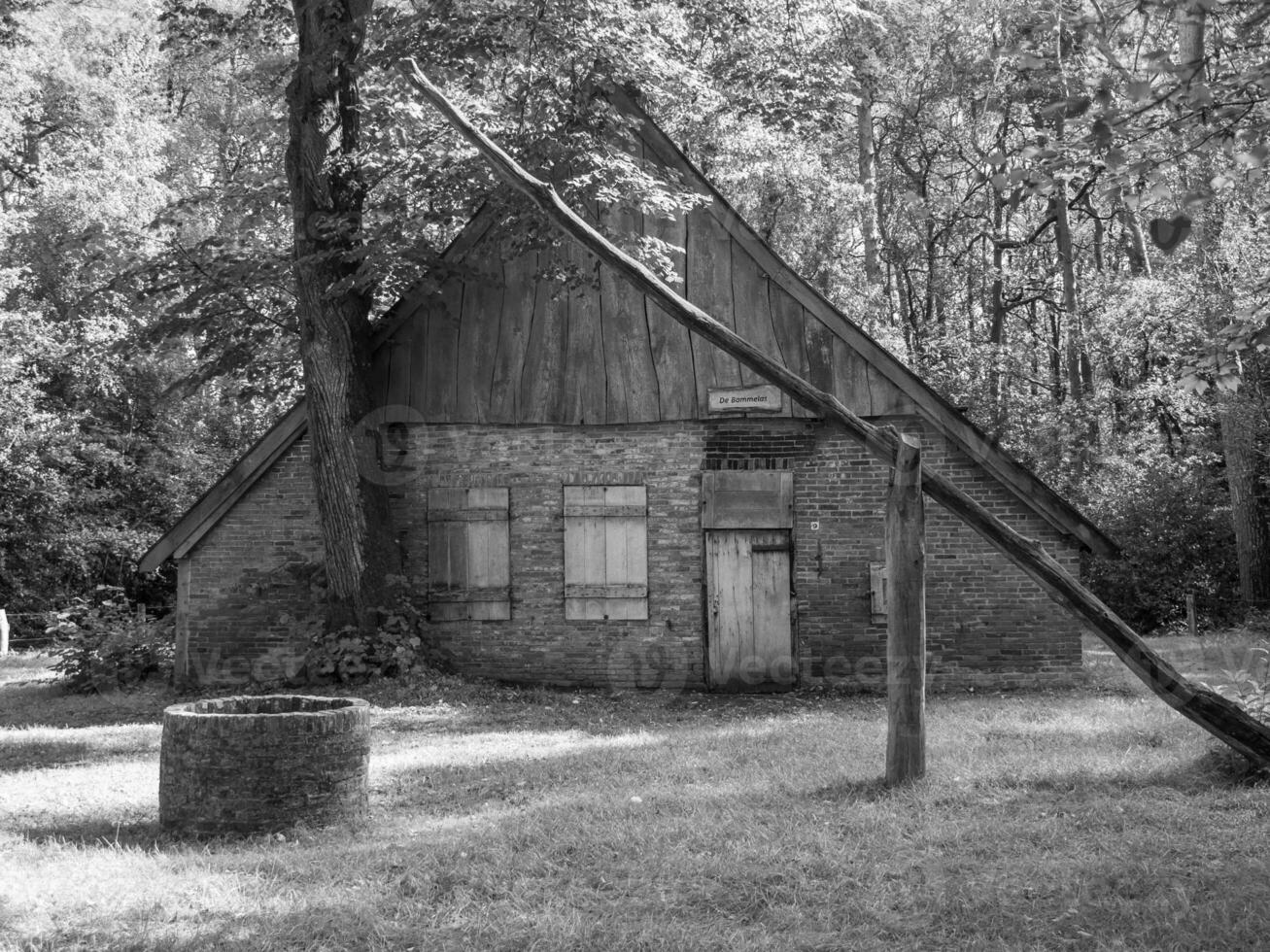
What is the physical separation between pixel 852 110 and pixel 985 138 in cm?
670

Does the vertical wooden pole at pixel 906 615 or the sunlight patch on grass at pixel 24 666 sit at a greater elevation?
the vertical wooden pole at pixel 906 615

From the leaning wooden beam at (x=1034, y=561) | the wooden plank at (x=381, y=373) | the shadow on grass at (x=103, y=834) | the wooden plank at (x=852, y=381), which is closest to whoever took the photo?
the shadow on grass at (x=103, y=834)

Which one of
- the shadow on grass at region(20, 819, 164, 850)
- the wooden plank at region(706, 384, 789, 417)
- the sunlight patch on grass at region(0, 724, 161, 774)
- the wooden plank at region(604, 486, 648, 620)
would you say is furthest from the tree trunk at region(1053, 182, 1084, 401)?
the shadow on grass at region(20, 819, 164, 850)

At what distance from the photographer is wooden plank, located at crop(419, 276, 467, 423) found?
1515 cm

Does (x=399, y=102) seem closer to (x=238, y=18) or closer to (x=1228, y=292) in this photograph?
(x=238, y=18)

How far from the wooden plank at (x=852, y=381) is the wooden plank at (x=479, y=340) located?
4.00m

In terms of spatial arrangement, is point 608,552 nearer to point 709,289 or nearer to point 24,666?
point 709,289

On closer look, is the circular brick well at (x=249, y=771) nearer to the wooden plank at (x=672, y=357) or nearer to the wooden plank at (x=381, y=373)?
the wooden plank at (x=672, y=357)

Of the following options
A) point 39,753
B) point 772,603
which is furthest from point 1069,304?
point 39,753

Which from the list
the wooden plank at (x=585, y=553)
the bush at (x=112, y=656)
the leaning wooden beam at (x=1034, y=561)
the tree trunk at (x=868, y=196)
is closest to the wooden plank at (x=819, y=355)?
the wooden plank at (x=585, y=553)

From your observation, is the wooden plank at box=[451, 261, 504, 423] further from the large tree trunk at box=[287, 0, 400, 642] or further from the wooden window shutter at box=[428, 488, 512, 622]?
the large tree trunk at box=[287, 0, 400, 642]

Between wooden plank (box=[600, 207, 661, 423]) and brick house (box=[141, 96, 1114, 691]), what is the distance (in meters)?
0.03

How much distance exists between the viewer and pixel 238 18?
52.1 ft

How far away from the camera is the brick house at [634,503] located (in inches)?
569
